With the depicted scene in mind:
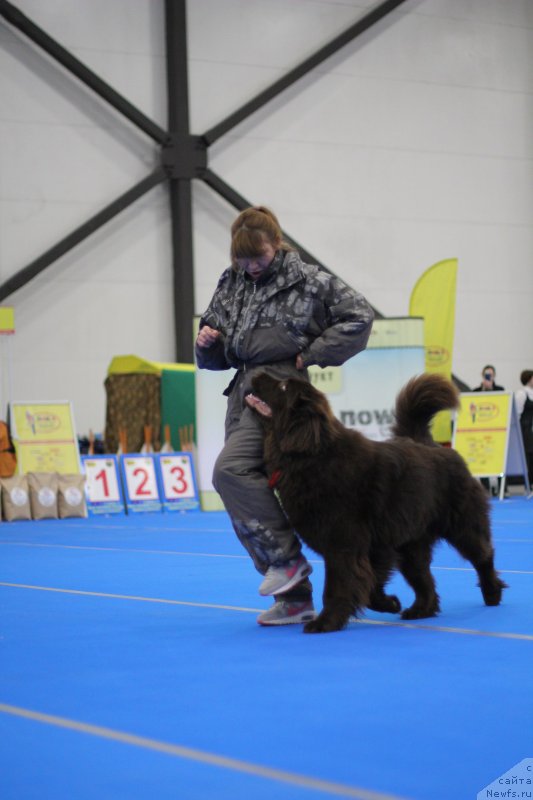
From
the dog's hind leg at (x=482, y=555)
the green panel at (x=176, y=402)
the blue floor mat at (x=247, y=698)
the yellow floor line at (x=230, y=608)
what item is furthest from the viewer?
the green panel at (x=176, y=402)

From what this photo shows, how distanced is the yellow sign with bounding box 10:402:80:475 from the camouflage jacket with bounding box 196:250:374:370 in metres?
8.06

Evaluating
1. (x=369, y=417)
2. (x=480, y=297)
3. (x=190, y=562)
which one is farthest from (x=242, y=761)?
(x=480, y=297)

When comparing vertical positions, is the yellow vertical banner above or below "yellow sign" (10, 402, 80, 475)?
above

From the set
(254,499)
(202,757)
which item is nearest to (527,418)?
(254,499)

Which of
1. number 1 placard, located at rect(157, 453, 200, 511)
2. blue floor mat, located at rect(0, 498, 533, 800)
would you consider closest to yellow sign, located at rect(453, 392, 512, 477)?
number 1 placard, located at rect(157, 453, 200, 511)

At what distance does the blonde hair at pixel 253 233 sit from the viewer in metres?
3.91

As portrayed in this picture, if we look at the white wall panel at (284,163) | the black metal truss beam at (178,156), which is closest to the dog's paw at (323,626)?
the white wall panel at (284,163)

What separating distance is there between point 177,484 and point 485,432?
140 inches

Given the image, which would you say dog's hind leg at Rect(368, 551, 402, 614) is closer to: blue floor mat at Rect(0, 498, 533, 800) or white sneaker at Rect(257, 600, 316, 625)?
blue floor mat at Rect(0, 498, 533, 800)

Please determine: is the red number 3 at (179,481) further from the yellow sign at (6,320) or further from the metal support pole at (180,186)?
the metal support pole at (180,186)

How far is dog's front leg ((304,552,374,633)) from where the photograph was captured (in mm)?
3525

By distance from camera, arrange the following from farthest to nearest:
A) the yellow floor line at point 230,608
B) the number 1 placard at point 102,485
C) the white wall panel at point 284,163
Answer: the white wall panel at point 284,163, the number 1 placard at point 102,485, the yellow floor line at point 230,608

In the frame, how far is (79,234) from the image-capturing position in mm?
14188

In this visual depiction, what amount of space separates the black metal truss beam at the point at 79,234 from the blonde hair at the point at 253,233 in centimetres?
1022
